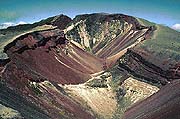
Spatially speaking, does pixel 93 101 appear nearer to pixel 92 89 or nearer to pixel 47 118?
pixel 92 89

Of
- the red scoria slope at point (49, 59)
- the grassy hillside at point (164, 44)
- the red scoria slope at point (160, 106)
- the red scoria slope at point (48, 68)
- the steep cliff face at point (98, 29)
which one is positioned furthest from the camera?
the steep cliff face at point (98, 29)

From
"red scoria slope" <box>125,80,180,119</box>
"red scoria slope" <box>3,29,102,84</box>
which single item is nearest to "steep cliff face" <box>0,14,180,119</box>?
"red scoria slope" <box>3,29,102,84</box>

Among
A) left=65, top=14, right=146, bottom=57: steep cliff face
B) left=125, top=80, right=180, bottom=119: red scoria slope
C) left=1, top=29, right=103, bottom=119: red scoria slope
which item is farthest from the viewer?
left=65, top=14, right=146, bottom=57: steep cliff face

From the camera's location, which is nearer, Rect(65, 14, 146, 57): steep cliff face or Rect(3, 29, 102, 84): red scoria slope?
Rect(3, 29, 102, 84): red scoria slope

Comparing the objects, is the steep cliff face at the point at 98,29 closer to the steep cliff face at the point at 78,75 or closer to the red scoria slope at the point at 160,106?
the steep cliff face at the point at 78,75

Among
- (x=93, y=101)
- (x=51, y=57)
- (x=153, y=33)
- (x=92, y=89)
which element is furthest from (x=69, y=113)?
(x=153, y=33)

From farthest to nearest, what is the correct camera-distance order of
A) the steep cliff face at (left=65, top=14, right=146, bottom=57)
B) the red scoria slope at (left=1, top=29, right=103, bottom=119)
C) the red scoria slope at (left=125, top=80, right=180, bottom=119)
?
the steep cliff face at (left=65, top=14, right=146, bottom=57) → the red scoria slope at (left=1, top=29, right=103, bottom=119) → the red scoria slope at (left=125, top=80, right=180, bottom=119)

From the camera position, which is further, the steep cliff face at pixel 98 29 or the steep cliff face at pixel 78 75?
the steep cliff face at pixel 98 29

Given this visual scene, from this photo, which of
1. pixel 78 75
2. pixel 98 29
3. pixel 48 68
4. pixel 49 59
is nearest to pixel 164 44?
pixel 78 75

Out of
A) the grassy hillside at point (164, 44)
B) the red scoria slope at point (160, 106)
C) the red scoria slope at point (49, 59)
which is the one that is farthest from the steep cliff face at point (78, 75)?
the red scoria slope at point (160, 106)

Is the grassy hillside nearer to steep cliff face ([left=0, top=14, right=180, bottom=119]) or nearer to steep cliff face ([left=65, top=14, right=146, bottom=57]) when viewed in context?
steep cliff face ([left=0, top=14, right=180, bottom=119])

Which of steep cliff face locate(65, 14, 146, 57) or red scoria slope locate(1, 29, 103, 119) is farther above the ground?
red scoria slope locate(1, 29, 103, 119)
